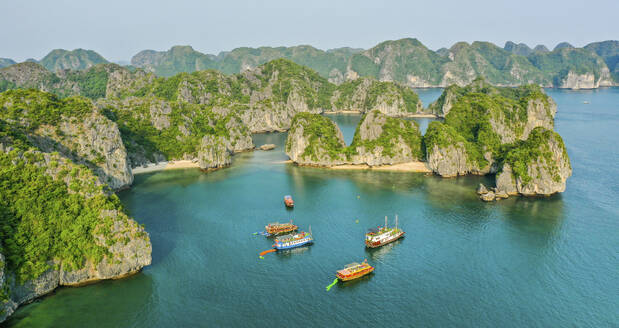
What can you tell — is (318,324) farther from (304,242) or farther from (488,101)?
(488,101)

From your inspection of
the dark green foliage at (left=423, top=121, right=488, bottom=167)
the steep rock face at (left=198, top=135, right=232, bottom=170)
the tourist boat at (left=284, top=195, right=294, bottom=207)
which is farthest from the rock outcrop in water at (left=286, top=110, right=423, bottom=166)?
the tourist boat at (left=284, top=195, right=294, bottom=207)

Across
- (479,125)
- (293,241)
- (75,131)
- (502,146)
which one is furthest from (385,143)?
(75,131)

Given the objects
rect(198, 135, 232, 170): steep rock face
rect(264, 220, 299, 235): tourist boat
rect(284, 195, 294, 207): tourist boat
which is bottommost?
rect(264, 220, 299, 235): tourist boat

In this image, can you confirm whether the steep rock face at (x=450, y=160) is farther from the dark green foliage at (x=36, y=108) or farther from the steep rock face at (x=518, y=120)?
the dark green foliage at (x=36, y=108)

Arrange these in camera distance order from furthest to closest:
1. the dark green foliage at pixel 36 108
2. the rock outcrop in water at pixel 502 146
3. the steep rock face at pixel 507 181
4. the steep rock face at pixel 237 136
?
the steep rock face at pixel 237 136
the dark green foliage at pixel 36 108
the steep rock face at pixel 507 181
the rock outcrop in water at pixel 502 146

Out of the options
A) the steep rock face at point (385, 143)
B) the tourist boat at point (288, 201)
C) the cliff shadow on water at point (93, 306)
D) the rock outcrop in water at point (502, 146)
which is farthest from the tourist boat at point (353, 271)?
the steep rock face at point (385, 143)

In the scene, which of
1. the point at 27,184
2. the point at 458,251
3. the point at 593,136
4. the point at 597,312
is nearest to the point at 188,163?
the point at 27,184

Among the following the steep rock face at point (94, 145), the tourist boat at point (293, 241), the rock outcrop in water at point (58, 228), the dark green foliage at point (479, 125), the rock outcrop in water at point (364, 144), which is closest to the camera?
the rock outcrop in water at point (58, 228)

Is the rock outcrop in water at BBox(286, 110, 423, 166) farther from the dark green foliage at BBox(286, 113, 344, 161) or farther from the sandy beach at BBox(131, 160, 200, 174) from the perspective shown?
the sandy beach at BBox(131, 160, 200, 174)
